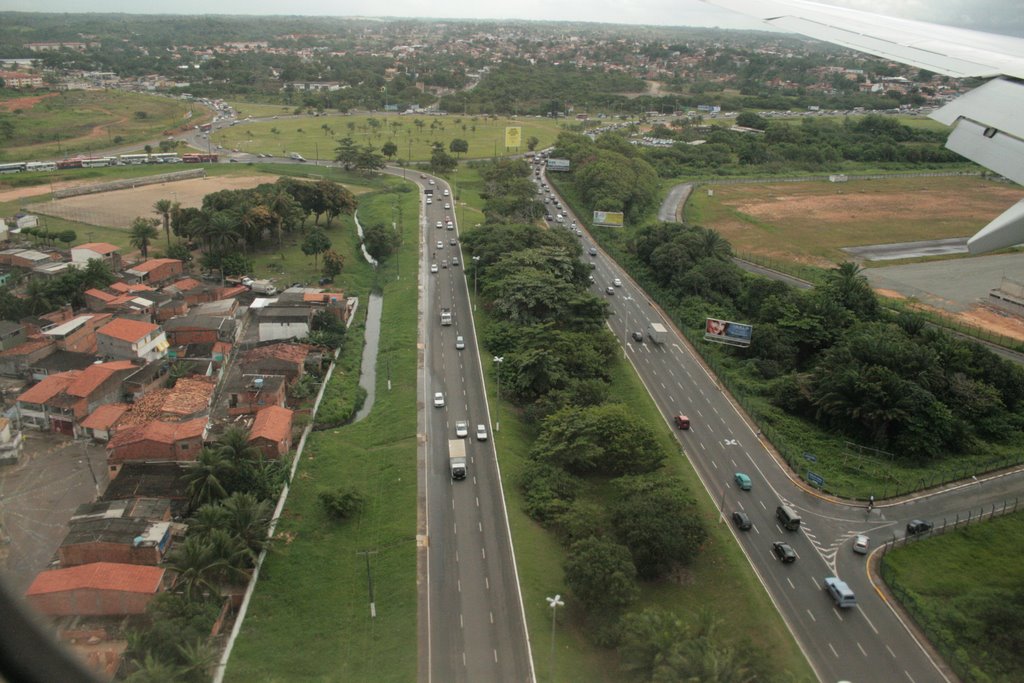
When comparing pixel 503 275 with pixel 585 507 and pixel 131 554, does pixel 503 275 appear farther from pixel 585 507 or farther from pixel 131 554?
pixel 131 554

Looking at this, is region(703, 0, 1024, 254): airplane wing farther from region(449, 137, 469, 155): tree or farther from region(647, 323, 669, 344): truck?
region(449, 137, 469, 155): tree

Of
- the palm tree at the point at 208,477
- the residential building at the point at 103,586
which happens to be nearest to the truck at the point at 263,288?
the palm tree at the point at 208,477

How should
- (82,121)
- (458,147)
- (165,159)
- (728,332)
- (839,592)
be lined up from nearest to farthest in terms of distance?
(839,592) → (728,332) → (165,159) → (458,147) → (82,121)

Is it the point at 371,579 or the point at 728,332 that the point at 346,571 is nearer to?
the point at 371,579

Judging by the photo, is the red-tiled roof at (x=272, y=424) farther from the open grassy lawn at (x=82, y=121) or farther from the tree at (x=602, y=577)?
the open grassy lawn at (x=82, y=121)

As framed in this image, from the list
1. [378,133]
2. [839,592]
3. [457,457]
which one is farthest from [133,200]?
[839,592]

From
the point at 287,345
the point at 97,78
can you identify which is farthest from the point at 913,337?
the point at 97,78
